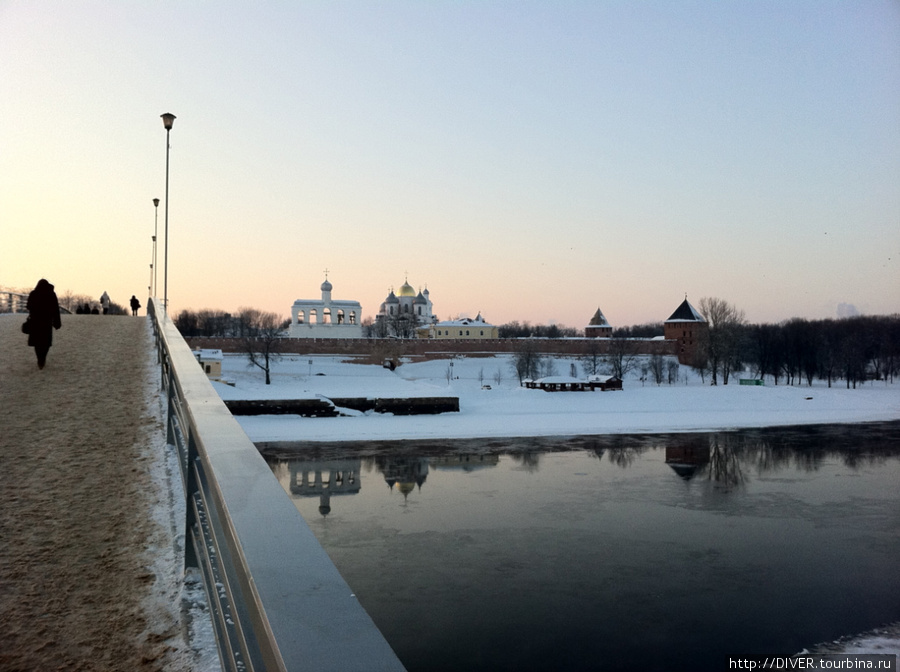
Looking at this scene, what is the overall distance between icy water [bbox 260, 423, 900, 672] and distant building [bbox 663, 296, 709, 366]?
37.6 m

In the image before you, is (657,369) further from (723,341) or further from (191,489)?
(191,489)

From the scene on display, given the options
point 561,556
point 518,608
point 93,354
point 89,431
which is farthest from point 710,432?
point 89,431

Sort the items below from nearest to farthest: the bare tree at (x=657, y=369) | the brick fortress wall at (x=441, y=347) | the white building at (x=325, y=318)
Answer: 1. the bare tree at (x=657, y=369)
2. the brick fortress wall at (x=441, y=347)
3. the white building at (x=325, y=318)

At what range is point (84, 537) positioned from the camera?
3.19 m

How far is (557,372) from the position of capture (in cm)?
5369

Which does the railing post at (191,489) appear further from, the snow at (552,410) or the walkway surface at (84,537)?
the snow at (552,410)

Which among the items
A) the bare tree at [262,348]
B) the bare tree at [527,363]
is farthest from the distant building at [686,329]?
the bare tree at [262,348]

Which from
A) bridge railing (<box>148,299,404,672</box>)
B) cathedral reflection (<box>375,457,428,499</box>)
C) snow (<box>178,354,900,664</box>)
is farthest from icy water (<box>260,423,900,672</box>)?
snow (<box>178,354,900,664</box>)

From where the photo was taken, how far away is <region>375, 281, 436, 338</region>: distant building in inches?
2879

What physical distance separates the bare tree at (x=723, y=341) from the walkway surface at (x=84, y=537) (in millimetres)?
46944

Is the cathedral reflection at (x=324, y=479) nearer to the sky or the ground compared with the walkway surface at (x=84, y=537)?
nearer to the ground

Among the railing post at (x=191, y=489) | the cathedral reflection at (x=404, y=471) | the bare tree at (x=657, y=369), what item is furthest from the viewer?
the bare tree at (x=657, y=369)

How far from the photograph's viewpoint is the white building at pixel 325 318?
63.0 meters

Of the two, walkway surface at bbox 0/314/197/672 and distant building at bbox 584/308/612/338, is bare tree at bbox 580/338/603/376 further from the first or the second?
walkway surface at bbox 0/314/197/672
